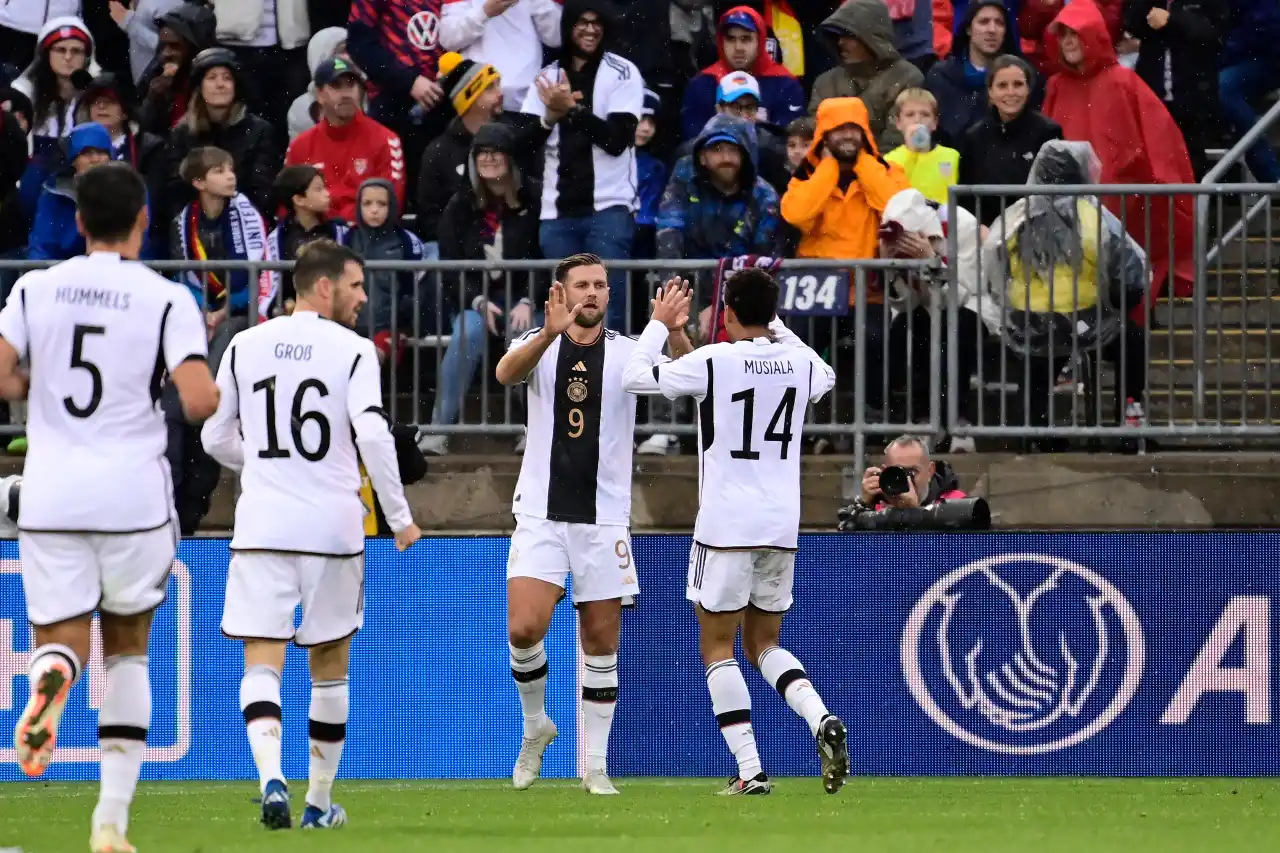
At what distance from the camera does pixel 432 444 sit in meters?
14.4

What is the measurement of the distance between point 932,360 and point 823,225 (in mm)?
1225

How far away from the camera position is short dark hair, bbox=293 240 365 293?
908 cm

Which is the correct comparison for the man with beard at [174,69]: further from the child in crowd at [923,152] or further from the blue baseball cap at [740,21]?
the child in crowd at [923,152]

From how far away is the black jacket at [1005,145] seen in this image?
567 inches

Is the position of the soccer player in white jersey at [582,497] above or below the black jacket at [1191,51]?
below

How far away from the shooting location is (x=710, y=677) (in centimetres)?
1095

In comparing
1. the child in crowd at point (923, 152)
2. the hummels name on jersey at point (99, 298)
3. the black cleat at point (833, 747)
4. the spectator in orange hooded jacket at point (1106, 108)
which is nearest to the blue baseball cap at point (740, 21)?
the child in crowd at point (923, 152)

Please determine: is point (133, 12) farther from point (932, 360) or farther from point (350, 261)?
point (350, 261)

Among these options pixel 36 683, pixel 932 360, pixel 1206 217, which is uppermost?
pixel 1206 217

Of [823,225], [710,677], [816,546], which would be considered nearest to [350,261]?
[710,677]

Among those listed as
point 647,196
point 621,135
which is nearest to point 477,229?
point 621,135

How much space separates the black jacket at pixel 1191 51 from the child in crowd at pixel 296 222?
18.9ft

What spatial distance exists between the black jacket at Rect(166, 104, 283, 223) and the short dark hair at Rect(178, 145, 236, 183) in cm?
86

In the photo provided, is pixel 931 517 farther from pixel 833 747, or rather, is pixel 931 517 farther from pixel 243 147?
pixel 243 147
